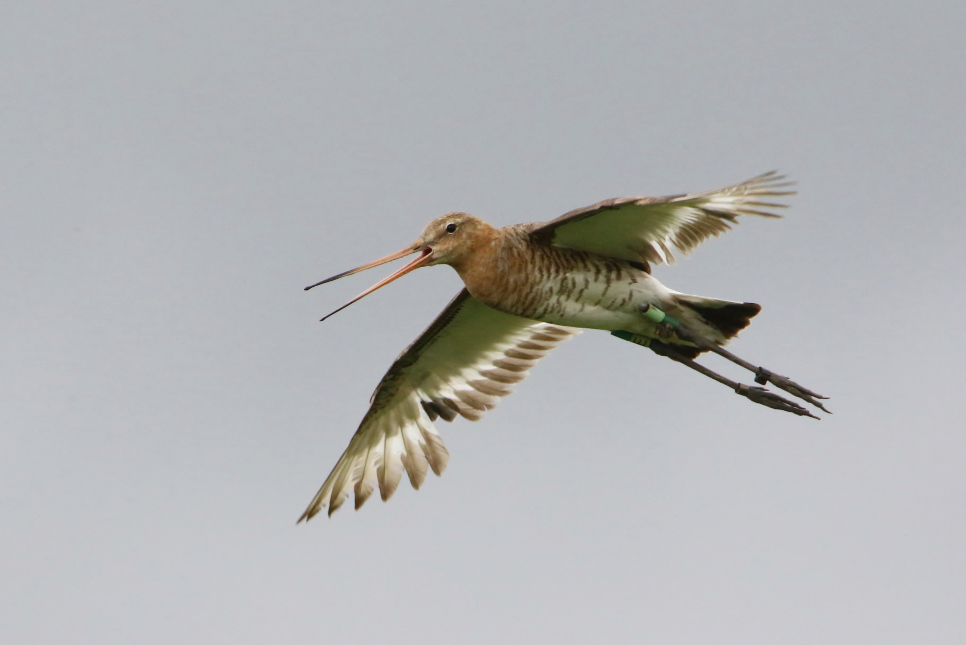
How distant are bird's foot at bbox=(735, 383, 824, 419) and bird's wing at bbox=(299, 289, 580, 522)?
2570 mm

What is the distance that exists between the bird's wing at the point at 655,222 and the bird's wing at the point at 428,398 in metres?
2.33

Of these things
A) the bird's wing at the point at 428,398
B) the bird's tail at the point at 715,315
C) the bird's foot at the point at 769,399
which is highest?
the bird's wing at the point at 428,398

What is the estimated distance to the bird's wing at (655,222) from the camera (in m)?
12.3

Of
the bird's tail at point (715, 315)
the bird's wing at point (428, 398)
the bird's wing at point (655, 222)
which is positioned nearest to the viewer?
the bird's wing at point (655, 222)

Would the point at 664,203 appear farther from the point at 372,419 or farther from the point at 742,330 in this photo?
the point at 372,419

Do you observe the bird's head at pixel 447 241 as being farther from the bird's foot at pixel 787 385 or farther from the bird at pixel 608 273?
the bird's foot at pixel 787 385

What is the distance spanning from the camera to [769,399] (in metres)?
13.9

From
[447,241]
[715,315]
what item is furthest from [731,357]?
[447,241]

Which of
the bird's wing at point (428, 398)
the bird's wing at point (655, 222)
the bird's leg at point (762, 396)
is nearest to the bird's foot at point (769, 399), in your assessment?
the bird's leg at point (762, 396)

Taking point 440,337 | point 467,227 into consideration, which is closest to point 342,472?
point 440,337

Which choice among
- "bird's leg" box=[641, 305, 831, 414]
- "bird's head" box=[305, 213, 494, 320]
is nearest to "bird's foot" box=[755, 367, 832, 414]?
"bird's leg" box=[641, 305, 831, 414]

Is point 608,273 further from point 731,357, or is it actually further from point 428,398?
point 428,398

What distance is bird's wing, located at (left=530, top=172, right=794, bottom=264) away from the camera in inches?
486

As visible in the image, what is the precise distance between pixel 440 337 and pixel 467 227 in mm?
2359
